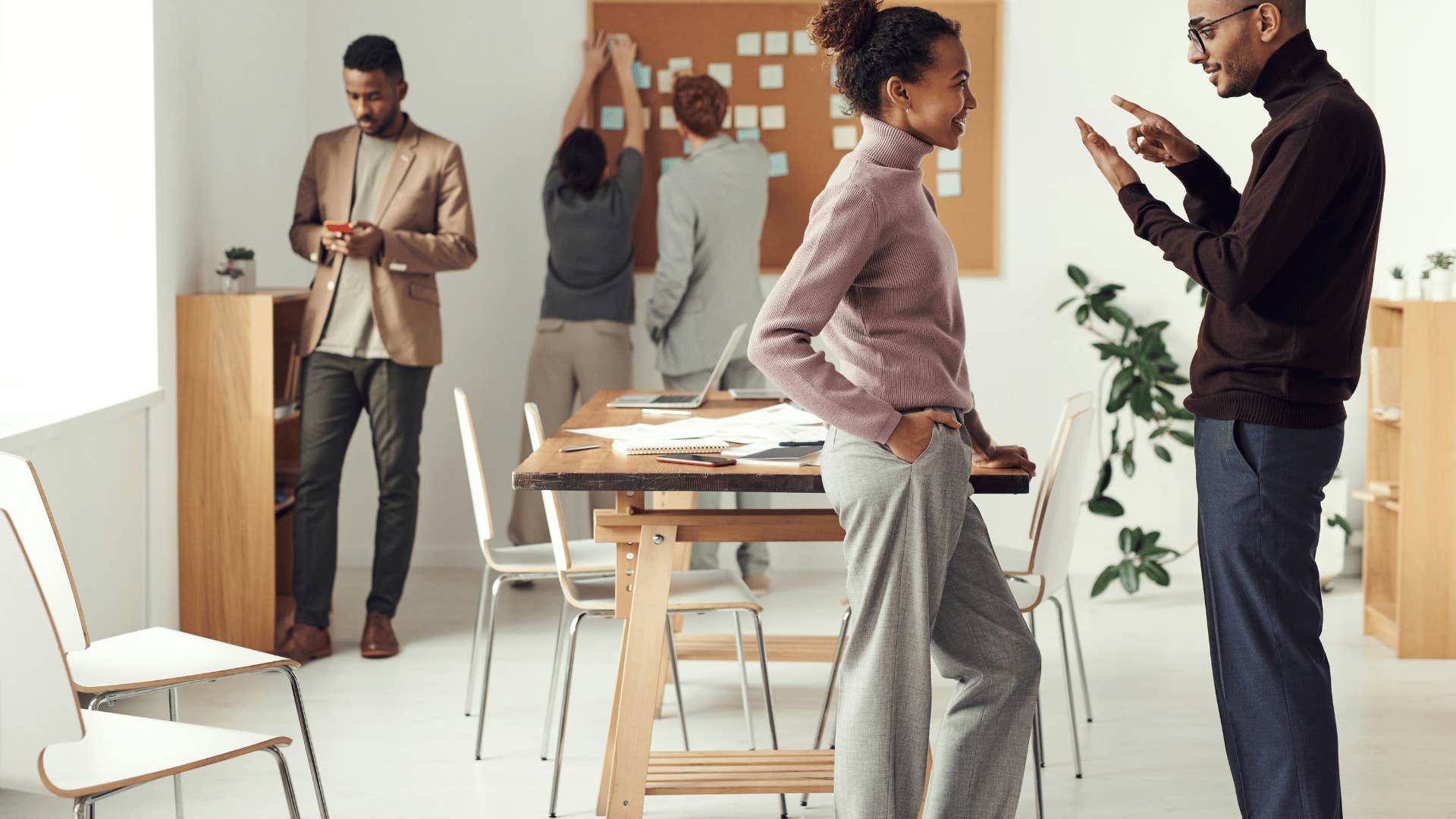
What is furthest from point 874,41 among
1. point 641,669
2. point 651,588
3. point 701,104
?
point 701,104

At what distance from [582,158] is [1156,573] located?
249 cm

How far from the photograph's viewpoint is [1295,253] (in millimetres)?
2182

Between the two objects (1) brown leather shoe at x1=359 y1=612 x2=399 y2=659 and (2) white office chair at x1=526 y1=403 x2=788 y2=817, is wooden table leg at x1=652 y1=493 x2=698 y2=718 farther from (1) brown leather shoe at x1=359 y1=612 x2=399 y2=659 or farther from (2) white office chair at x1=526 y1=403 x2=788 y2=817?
(1) brown leather shoe at x1=359 y1=612 x2=399 y2=659

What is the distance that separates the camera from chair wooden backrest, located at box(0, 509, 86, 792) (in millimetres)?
1667

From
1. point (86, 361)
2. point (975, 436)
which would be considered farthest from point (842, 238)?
point (86, 361)

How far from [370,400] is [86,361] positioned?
0.78m

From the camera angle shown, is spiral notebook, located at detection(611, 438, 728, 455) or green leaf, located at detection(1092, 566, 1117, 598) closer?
spiral notebook, located at detection(611, 438, 728, 455)

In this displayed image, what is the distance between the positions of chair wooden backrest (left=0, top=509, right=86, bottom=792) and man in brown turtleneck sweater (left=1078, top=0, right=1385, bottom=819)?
173 centimetres

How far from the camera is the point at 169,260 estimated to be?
3852 mm

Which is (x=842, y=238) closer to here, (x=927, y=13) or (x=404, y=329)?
(x=927, y=13)

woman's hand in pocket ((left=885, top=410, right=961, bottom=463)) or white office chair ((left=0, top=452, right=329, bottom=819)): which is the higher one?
woman's hand in pocket ((left=885, top=410, right=961, bottom=463))

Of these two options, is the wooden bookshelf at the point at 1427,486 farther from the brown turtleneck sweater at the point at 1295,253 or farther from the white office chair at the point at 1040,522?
the brown turtleneck sweater at the point at 1295,253

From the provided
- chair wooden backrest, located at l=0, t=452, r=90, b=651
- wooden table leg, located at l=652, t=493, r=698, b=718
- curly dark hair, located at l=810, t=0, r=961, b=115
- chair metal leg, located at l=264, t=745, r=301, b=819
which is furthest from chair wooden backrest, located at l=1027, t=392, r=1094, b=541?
chair wooden backrest, located at l=0, t=452, r=90, b=651

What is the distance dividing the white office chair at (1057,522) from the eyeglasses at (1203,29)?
92 cm
